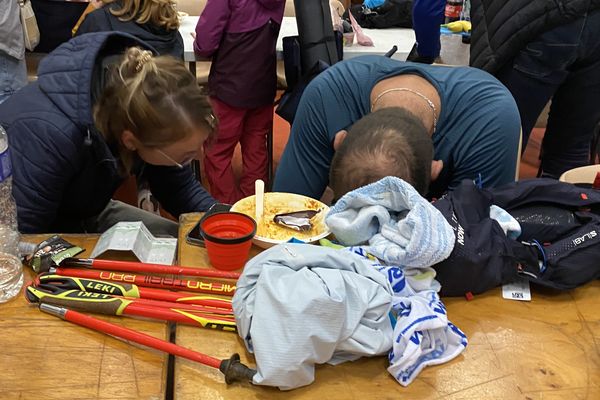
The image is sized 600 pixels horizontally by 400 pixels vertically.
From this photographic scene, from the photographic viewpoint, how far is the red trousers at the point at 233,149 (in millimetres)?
3008

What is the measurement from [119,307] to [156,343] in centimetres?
12

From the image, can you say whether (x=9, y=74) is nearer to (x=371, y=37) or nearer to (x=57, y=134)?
(x=57, y=134)

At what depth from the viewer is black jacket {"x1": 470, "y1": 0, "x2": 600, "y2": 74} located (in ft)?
6.60

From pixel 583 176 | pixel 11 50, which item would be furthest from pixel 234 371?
pixel 11 50

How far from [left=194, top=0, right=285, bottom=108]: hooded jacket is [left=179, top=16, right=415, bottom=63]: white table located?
0.29 ft

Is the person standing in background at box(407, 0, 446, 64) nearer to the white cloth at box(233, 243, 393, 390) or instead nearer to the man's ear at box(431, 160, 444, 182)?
the man's ear at box(431, 160, 444, 182)

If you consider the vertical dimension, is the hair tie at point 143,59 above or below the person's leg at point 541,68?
above

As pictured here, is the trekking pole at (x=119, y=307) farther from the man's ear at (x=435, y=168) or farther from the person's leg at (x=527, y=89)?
the person's leg at (x=527, y=89)

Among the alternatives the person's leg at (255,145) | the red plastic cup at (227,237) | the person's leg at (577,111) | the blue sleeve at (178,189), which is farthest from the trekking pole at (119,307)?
the person's leg at (255,145)

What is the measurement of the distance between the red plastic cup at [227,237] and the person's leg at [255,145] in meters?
1.90

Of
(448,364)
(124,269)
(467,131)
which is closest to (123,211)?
(124,269)

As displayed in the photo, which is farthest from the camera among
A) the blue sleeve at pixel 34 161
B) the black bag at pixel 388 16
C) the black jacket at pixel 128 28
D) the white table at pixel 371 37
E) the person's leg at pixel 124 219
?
the black bag at pixel 388 16

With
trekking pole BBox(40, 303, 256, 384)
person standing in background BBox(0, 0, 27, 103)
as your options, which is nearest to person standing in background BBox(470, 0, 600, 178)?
trekking pole BBox(40, 303, 256, 384)

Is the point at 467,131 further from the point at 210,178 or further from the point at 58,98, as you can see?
A: the point at 210,178
